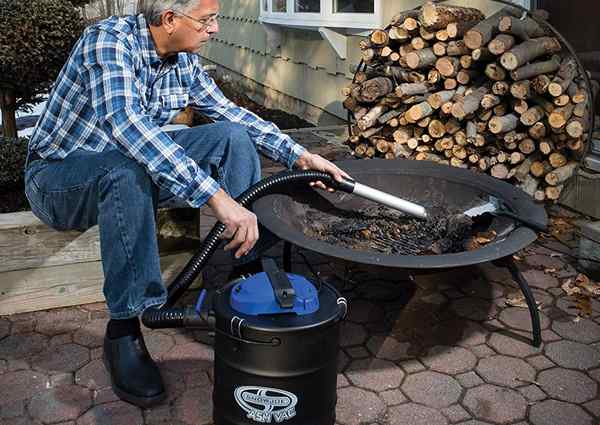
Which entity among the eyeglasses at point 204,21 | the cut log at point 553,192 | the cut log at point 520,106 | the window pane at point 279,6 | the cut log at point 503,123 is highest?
the eyeglasses at point 204,21

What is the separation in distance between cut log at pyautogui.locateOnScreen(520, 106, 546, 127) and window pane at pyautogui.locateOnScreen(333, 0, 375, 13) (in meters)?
1.94

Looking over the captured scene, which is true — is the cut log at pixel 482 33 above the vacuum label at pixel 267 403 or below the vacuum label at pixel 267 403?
above

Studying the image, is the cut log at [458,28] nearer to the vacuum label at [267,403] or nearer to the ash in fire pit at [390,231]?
the ash in fire pit at [390,231]

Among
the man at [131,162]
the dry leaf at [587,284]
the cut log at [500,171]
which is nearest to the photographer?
the man at [131,162]

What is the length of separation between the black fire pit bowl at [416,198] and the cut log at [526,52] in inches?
44.1

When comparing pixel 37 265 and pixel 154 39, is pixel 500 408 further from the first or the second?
pixel 37 265

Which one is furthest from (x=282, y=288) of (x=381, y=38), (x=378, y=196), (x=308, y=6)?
(x=308, y=6)

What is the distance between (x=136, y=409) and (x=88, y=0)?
2.63 m

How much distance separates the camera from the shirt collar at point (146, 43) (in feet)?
7.55

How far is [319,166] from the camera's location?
8.26 feet

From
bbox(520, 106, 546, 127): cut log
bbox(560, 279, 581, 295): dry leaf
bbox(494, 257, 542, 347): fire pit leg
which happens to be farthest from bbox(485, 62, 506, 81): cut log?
bbox(494, 257, 542, 347): fire pit leg

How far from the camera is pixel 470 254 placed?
6.92 ft

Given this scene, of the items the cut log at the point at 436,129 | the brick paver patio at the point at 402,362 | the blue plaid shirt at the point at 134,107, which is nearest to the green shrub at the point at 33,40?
the blue plaid shirt at the point at 134,107

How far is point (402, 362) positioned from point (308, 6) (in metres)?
4.38
